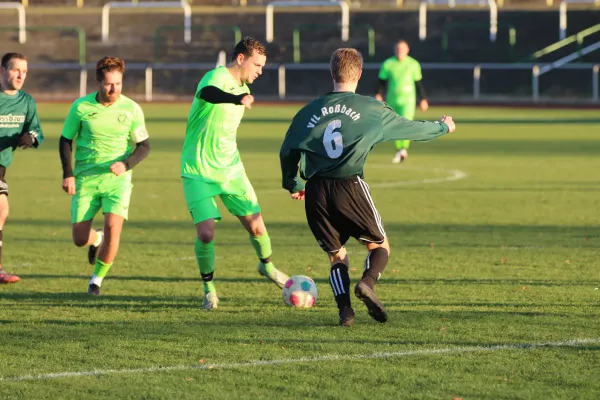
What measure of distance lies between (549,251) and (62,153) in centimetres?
481

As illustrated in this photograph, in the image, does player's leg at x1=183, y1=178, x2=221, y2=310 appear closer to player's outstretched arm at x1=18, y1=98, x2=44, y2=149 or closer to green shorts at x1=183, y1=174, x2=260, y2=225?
green shorts at x1=183, y1=174, x2=260, y2=225

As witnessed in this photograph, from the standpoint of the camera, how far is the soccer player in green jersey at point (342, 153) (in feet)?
25.3

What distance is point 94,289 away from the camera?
9438mm

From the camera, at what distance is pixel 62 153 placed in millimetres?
9367

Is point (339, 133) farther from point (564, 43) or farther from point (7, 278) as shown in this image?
point (564, 43)

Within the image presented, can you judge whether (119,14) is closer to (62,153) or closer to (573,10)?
(573,10)

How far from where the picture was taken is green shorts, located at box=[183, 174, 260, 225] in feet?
28.6

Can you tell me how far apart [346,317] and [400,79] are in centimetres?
1531

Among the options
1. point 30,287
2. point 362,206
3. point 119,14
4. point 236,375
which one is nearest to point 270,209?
point 30,287

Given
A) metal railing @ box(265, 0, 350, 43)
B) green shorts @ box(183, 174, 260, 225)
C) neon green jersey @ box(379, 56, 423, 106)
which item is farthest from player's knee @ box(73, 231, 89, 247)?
metal railing @ box(265, 0, 350, 43)

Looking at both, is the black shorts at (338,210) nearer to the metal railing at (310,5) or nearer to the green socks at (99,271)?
the green socks at (99,271)

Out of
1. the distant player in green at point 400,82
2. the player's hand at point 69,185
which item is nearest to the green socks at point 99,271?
the player's hand at point 69,185

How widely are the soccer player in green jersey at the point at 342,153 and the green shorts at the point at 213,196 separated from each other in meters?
0.96

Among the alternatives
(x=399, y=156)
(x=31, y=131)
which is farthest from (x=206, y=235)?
(x=399, y=156)
